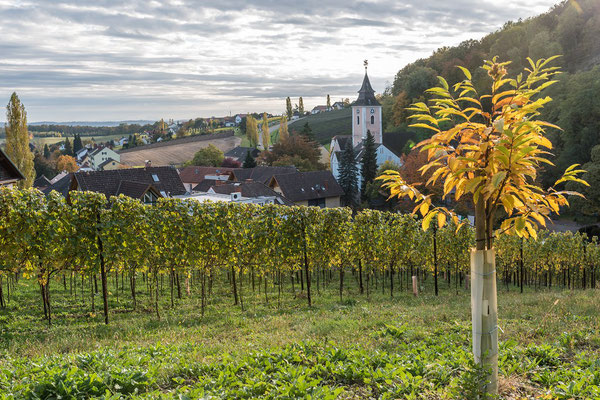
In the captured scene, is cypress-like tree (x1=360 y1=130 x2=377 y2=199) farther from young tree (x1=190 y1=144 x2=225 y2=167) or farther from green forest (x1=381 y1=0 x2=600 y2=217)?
young tree (x1=190 y1=144 x2=225 y2=167)

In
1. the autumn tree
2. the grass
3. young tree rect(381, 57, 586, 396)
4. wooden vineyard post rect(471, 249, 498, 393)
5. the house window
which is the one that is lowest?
the house window

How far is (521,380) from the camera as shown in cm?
616

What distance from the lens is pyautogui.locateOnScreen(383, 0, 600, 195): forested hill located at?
52156mm

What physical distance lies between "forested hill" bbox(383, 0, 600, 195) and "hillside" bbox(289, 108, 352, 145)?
104 ft

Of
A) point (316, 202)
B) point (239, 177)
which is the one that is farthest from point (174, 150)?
point (316, 202)

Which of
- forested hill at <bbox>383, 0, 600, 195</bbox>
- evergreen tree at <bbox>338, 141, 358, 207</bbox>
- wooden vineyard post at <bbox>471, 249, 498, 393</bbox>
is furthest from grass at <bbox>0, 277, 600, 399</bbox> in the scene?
evergreen tree at <bbox>338, 141, 358, 207</bbox>

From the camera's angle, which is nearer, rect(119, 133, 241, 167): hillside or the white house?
the white house

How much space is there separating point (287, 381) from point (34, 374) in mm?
3474

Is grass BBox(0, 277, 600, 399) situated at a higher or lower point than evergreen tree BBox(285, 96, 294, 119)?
lower

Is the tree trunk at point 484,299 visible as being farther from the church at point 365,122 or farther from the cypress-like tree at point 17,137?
the church at point 365,122

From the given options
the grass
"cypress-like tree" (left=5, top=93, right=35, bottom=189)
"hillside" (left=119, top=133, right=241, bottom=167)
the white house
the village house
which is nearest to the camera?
the grass

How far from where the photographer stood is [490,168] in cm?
466

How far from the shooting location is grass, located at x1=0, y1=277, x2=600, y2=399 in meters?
5.80

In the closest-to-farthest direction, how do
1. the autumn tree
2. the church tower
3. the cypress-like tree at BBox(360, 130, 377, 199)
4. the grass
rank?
1. the grass
2. the cypress-like tree at BBox(360, 130, 377, 199)
3. the church tower
4. the autumn tree
